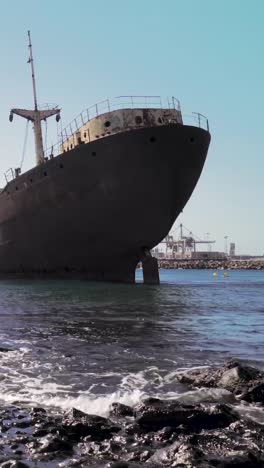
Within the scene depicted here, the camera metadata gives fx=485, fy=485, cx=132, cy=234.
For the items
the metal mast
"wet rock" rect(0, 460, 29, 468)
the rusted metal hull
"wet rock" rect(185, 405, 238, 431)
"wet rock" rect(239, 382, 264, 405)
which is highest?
the metal mast

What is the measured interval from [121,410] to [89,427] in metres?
0.83

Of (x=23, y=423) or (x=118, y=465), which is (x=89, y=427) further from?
(x=118, y=465)

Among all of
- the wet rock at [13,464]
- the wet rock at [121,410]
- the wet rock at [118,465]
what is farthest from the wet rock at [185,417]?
the wet rock at [13,464]

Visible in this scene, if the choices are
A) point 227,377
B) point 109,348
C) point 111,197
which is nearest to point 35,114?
point 111,197

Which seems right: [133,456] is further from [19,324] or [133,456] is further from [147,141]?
[147,141]

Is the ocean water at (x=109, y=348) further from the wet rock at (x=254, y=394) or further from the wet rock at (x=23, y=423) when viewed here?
the wet rock at (x=254, y=394)

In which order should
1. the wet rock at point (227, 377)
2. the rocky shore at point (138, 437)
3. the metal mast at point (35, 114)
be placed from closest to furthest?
the rocky shore at point (138, 437)
the wet rock at point (227, 377)
the metal mast at point (35, 114)

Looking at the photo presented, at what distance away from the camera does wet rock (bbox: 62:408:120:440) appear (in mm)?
4965

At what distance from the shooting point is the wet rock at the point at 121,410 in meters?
5.76

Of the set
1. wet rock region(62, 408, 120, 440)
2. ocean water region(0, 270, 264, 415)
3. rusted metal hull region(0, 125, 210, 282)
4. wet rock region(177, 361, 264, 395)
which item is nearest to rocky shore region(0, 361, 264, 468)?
wet rock region(62, 408, 120, 440)

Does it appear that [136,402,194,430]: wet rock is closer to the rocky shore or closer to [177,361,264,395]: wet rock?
the rocky shore

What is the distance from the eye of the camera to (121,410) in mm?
5828

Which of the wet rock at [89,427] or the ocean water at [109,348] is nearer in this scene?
the wet rock at [89,427]

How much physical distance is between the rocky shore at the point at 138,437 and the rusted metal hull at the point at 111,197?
22.5 meters
